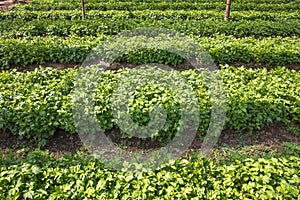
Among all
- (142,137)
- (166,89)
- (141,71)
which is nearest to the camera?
(142,137)

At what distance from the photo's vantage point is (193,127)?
4.42m

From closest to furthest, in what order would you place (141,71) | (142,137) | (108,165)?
(108,165) → (142,137) → (141,71)

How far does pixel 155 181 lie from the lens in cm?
316

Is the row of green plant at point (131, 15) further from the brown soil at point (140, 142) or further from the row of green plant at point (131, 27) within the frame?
the brown soil at point (140, 142)

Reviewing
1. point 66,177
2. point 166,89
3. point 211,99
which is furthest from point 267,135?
point 66,177

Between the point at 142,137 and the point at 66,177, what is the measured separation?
1.52 meters

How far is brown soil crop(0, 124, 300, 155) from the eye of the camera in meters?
4.36

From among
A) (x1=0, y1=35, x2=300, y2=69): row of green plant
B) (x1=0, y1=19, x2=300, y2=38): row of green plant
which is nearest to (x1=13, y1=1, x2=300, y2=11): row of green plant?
(x1=0, y1=19, x2=300, y2=38): row of green plant

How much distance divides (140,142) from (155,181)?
1.32 metres

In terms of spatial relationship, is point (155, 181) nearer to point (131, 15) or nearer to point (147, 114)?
point (147, 114)

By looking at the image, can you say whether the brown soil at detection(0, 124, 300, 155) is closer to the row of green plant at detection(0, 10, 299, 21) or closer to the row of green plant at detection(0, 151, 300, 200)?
the row of green plant at detection(0, 151, 300, 200)

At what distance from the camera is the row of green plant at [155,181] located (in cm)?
300

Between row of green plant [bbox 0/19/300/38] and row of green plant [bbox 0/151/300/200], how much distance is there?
552 centimetres

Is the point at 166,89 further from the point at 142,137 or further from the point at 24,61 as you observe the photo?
the point at 24,61
